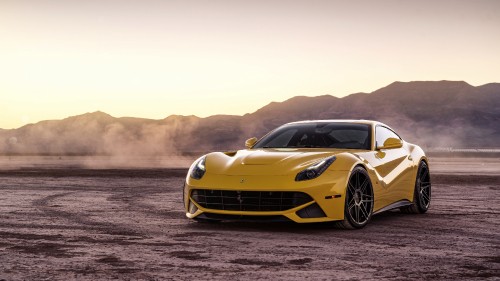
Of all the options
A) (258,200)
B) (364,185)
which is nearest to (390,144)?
(364,185)

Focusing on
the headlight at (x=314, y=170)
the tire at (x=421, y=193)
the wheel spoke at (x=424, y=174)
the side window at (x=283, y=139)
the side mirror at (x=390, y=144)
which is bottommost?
the tire at (x=421, y=193)

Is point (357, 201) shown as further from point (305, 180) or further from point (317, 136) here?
point (317, 136)

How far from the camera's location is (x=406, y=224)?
929 centimetres

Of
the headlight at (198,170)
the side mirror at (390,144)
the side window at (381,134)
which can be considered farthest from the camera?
the side window at (381,134)

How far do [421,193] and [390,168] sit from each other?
1.38 meters

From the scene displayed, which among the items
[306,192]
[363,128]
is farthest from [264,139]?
[306,192]

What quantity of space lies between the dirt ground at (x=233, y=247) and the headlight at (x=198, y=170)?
668mm

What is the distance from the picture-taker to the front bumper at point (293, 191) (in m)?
7.98

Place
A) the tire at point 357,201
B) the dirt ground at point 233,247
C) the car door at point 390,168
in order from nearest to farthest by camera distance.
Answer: the dirt ground at point 233,247 < the tire at point 357,201 < the car door at point 390,168

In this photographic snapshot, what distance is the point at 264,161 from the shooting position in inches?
331

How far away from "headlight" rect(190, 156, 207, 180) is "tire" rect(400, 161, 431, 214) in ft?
11.6

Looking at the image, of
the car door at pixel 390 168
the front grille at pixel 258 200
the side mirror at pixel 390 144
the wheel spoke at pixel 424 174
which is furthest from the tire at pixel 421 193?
the front grille at pixel 258 200

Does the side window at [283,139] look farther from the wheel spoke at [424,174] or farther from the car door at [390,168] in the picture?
the wheel spoke at [424,174]

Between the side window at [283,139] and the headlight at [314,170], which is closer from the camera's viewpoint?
the headlight at [314,170]
